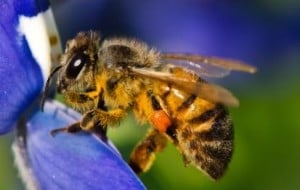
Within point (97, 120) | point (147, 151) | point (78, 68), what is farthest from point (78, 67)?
point (147, 151)

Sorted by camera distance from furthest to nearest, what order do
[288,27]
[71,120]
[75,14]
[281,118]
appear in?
[288,27]
[75,14]
[281,118]
[71,120]

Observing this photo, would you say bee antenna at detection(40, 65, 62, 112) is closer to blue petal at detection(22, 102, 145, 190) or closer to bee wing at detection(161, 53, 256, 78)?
blue petal at detection(22, 102, 145, 190)

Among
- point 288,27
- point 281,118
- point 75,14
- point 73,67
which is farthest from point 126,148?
point 288,27

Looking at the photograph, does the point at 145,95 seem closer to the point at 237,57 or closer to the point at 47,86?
the point at 47,86

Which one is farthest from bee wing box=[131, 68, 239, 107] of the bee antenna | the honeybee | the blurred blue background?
the blurred blue background

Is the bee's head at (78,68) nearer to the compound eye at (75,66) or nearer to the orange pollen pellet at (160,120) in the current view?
the compound eye at (75,66)

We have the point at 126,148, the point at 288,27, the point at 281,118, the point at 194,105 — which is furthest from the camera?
the point at 288,27

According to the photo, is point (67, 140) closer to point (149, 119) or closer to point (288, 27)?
point (149, 119)
